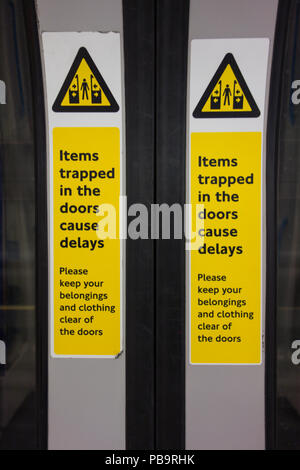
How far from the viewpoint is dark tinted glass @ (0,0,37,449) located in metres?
1.54

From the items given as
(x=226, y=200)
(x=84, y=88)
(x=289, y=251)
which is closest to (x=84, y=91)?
(x=84, y=88)

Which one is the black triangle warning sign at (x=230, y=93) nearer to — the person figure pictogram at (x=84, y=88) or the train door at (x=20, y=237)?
the person figure pictogram at (x=84, y=88)

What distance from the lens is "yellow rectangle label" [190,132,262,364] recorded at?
1519mm

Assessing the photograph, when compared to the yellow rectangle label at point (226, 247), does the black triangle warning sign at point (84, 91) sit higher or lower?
higher

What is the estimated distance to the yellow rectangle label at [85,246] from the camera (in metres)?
1.53

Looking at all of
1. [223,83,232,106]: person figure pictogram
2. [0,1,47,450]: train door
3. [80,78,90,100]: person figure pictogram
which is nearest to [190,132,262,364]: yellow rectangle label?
[223,83,232,106]: person figure pictogram

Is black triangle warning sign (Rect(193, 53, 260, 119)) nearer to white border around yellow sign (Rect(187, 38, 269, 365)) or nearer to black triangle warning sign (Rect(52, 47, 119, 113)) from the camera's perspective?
white border around yellow sign (Rect(187, 38, 269, 365))

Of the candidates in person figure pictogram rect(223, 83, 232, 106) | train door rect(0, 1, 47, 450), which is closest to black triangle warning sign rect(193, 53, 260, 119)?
person figure pictogram rect(223, 83, 232, 106)

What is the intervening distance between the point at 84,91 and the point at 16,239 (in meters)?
0.59

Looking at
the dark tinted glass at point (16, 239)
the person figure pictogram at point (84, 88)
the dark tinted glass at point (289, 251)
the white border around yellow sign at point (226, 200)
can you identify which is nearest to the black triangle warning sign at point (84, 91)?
the person figure pictogram at point (84, 88)

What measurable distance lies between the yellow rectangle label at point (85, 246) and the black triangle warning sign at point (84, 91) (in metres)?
0.07

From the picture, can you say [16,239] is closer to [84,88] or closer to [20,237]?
[20,237]

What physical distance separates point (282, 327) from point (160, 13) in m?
1.20

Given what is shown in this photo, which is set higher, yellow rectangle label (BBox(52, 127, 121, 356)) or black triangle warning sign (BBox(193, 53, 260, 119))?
black triangle warning sign (BBox(193, 53, 260, 119))
